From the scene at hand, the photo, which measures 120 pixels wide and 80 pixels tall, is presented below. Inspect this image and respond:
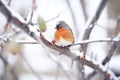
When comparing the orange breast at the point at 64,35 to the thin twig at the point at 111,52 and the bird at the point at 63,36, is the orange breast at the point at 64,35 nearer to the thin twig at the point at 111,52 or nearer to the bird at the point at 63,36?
the bird at the point at 63,36

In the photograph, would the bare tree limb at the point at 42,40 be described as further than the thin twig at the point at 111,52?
No

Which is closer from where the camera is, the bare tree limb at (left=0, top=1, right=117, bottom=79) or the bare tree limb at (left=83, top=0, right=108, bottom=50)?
the bare tree limb at (left=0, top=1, right=117, bottom=79)

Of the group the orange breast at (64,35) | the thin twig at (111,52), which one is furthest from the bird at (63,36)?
the thin twig at (111,52)

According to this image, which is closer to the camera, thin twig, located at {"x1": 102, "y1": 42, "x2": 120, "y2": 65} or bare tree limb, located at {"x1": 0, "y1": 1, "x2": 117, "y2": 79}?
bare tree limb, located at {"x1": 0, "y1": 1, "x2": 117, "y2": 79}

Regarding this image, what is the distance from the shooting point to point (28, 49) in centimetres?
83

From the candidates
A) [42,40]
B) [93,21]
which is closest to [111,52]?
[93,21]

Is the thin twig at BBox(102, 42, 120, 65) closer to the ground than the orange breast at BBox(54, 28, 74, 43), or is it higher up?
closer to the ground

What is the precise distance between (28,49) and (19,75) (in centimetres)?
8

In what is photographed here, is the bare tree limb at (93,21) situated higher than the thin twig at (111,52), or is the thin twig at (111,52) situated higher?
the bare tree limb at (93,21)

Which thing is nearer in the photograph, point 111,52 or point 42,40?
point 42,40

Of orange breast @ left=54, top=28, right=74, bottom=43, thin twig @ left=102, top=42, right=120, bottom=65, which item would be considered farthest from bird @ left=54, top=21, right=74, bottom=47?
thin twig @ left=102, top=42, right=120, bottom=65

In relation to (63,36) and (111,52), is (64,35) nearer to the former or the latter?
(63,36)

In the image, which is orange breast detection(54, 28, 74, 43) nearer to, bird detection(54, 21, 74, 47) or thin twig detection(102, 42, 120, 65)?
bird detection(54, 21, 74, 47)

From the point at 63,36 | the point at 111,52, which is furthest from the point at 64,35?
the point at 111,52
